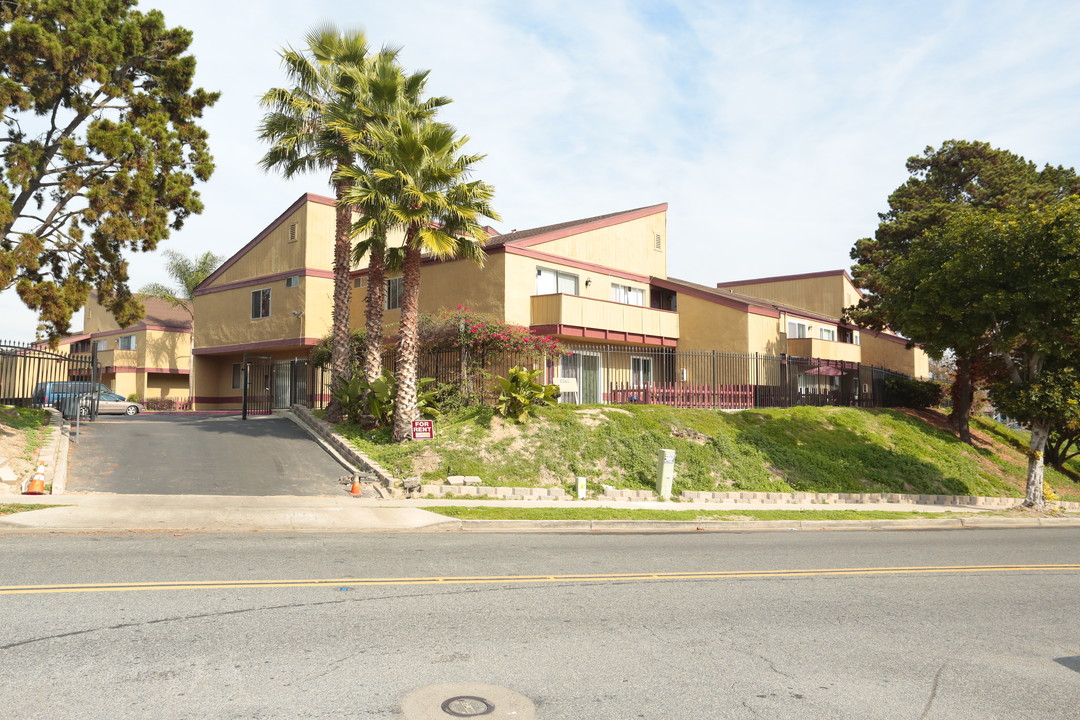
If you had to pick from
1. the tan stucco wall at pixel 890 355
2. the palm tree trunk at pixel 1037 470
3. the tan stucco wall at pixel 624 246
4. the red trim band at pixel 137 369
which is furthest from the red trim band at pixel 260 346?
the tan stucco wall at pixel 890 355

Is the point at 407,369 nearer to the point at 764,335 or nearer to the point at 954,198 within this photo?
the point at 764,335

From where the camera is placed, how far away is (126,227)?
19.5m

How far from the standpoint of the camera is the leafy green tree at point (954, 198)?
2761 cm

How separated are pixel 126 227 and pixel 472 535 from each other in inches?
540

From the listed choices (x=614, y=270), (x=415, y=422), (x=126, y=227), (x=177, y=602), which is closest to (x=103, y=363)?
(x=126, y=227)

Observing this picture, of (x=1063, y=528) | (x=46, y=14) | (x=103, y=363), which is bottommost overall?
(x=1063, y=528)

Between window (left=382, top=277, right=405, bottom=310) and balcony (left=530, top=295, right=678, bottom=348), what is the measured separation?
5508 millimetres

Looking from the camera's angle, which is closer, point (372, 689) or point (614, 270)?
point (372, 689)

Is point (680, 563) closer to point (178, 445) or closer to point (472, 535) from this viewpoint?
point (472, 535)

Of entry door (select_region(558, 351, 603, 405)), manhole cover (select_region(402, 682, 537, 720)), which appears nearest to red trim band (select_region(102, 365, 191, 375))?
entry door (select_region(558, 351, 603, 405))

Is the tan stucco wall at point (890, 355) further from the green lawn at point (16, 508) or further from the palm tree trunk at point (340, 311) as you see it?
the green lawn at point (16, 508)

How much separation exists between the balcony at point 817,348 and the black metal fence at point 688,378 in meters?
1.43

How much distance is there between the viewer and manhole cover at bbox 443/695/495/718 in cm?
432

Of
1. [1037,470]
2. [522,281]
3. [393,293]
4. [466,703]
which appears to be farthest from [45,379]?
[1037,470]
